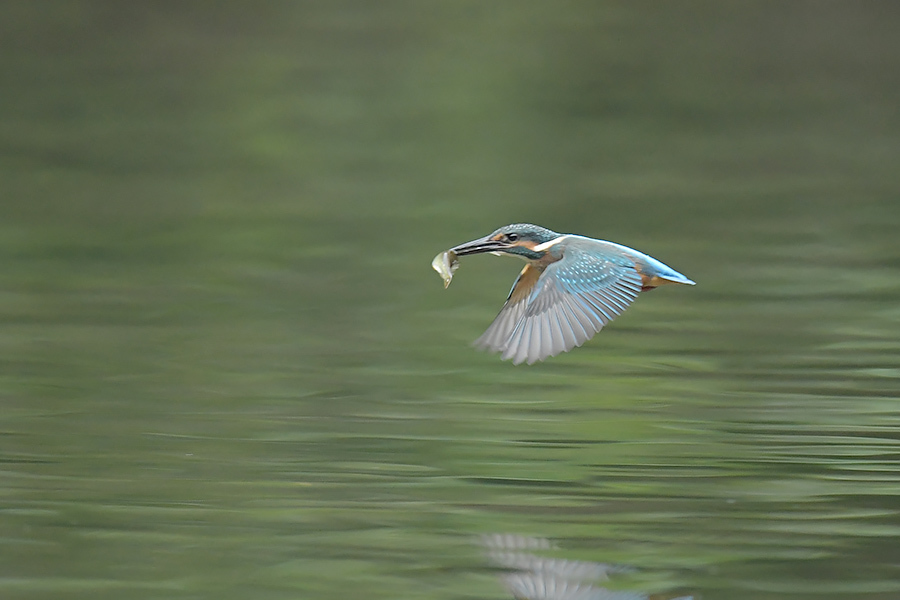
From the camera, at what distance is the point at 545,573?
14.6 feet

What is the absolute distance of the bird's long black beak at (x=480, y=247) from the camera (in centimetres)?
585

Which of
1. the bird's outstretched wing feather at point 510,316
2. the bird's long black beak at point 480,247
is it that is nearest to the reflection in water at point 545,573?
the bird's outstretched wing feather at point 510,316

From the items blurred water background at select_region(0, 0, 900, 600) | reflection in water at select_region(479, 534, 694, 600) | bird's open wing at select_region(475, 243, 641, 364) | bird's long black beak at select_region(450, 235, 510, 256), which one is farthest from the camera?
bird's long black beak at select_region(450, 235, 510, 256)

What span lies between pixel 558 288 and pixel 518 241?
35 cm

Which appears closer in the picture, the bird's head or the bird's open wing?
the bird's open wing

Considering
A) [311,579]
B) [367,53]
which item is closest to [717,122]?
[367,53]

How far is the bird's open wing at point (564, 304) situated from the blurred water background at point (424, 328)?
1.35ft

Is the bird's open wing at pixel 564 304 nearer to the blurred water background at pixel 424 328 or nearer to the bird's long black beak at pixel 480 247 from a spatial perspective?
the bird's long black beak at pixel 480 247

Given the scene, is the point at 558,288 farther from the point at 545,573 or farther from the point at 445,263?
the point at 545,573

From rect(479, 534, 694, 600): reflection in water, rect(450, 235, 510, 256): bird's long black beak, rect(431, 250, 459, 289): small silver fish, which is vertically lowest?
rect(479, 534, 694, 600): reflection in water

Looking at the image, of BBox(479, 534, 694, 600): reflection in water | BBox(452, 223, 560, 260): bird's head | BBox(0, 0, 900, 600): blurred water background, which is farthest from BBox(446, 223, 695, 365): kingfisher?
BBox(479, 534, 694, 600): reflection in water

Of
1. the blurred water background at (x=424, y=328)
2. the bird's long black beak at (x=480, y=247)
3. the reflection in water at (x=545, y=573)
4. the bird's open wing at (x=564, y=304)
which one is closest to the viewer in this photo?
the reflection in water at (x=545, y=573)

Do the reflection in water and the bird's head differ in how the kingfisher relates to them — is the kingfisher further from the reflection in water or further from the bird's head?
the reflection in water

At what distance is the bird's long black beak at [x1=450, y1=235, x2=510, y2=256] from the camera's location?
585 cm
